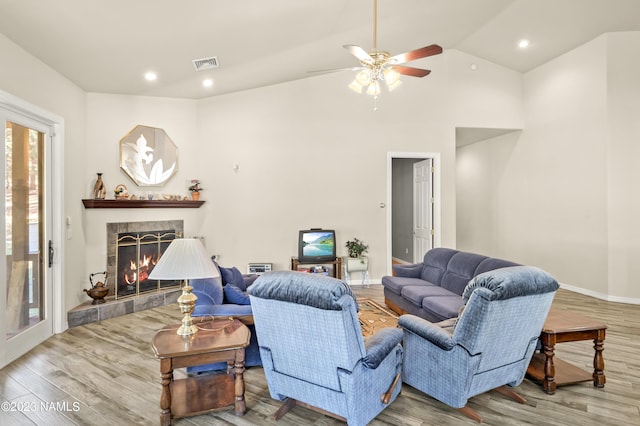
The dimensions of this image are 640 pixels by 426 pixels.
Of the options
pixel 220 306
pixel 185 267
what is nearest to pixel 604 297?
pixel 220 306

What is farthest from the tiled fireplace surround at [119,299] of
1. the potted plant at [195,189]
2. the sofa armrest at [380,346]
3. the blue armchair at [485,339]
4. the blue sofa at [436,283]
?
the blue armchair at [485,339]

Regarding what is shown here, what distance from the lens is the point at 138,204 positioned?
4.81m

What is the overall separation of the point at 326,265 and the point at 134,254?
296cm

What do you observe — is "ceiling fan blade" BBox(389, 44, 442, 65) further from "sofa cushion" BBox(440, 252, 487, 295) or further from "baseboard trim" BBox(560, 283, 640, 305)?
"baseboard trim" BBox(560, 283, 640, 305)

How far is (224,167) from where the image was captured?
5805 mm

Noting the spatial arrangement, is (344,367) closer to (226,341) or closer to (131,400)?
(226,341)

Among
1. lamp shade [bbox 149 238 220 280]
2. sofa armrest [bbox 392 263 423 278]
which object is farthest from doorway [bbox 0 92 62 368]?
sofa armrest [bbox 392 263 423 278]

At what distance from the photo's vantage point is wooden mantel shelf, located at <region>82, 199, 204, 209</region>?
445 centimetres

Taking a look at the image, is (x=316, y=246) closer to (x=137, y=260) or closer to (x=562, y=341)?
(x=137, y=260)

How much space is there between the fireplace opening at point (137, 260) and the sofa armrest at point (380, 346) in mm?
3688

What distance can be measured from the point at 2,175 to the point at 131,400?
231 centimetres

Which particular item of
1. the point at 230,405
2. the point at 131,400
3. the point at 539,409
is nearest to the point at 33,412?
the point at 131,400

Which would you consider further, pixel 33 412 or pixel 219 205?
pixel 219 205

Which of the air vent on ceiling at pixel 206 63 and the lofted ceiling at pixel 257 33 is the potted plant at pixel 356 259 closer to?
the lofted ceiling at pixel 257 33
